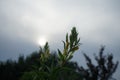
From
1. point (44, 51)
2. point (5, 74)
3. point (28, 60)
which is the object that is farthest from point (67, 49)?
point (28, 60)

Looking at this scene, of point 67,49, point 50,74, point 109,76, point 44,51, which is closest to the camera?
point 50,74

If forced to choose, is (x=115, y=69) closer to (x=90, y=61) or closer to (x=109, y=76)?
(x=109, y=76)

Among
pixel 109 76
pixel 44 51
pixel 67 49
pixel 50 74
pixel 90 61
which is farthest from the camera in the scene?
pixel 90 61

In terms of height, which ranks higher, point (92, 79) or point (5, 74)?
point (5, 74)

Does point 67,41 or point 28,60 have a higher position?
point 28,60

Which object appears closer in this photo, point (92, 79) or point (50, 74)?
point (50, 74)

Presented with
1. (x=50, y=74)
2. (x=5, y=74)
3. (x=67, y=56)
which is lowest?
(x=50, y=74)

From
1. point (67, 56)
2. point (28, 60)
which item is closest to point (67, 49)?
point (67, 56)

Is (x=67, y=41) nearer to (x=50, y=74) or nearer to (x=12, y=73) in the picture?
(x=50, y=74)

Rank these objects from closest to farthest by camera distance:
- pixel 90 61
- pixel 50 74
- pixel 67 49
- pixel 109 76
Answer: pixel 50 74 → pixel 67 49 → pixel 109 76 → pixel 90 61
